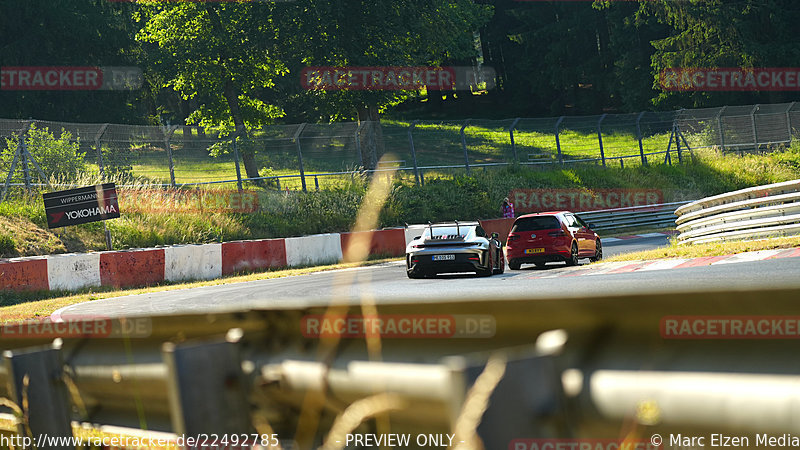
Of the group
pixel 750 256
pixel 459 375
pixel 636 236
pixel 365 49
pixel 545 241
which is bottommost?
pixel 636 236

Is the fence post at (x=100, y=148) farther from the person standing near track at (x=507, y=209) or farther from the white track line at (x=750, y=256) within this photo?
the white track line at (x=750, y=256)

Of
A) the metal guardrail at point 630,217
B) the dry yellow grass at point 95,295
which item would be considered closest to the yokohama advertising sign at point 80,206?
the dry yellow grass at point 95,295

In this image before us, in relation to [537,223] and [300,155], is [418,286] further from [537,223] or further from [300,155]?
[300,155]

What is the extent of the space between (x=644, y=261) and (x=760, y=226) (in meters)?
3.72

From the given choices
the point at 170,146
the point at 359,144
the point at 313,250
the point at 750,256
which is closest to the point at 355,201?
the point at 359,144

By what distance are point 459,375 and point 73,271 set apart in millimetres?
19642

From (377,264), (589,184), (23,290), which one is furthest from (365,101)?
(23,290)

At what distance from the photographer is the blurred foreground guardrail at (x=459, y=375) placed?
225 cm

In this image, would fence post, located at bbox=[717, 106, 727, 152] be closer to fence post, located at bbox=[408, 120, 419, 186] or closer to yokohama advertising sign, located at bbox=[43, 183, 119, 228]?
fence post, located at bbox=[408, 120, 419, 186]

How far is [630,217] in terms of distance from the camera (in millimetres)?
38844

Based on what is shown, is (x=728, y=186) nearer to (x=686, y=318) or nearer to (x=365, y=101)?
(x=365, y=101)

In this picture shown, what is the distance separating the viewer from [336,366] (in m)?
3.45

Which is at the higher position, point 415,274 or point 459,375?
point 459,375

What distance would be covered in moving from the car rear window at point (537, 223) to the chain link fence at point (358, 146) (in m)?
9.86
